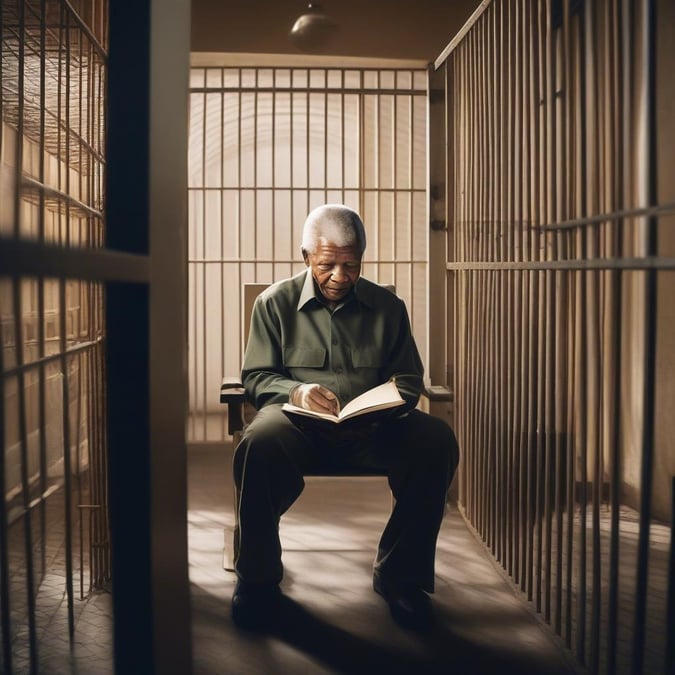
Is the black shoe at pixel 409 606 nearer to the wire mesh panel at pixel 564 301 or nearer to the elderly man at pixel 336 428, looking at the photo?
the elderly man at pixel 336 428

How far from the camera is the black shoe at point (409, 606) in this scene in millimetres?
2020

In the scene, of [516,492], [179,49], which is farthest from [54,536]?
[179,49]

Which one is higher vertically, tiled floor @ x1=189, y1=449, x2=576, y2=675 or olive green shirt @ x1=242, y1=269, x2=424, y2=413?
olive green shirt @ x1=242, y1=269, x2=424, y2=413

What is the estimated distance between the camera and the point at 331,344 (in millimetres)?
2459

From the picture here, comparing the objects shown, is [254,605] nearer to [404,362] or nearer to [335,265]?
[404,362]

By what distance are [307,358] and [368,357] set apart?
0.65 feet

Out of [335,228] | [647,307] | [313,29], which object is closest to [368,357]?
[335,228]

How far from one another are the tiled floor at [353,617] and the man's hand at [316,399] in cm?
56

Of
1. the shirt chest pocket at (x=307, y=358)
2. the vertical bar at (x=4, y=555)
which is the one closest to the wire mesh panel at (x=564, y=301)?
the shirt chest pocket at (x=307, y=358)

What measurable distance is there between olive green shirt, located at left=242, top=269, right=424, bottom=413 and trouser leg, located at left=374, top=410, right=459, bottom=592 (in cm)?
28

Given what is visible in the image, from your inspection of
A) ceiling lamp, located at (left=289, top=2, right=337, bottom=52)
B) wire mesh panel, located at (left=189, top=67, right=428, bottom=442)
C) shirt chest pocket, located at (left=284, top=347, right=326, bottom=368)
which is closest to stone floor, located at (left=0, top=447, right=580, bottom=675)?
shirt chest pocket, located at (left=284, top=347, right=326, bottom=368)

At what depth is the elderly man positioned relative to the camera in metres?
2.09

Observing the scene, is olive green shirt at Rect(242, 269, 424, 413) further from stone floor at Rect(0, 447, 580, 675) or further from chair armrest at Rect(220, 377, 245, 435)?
stone floor at Rect(0, 447, 580, 675)

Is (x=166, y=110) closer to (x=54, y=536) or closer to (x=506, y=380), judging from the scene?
(x=506, y=380)
